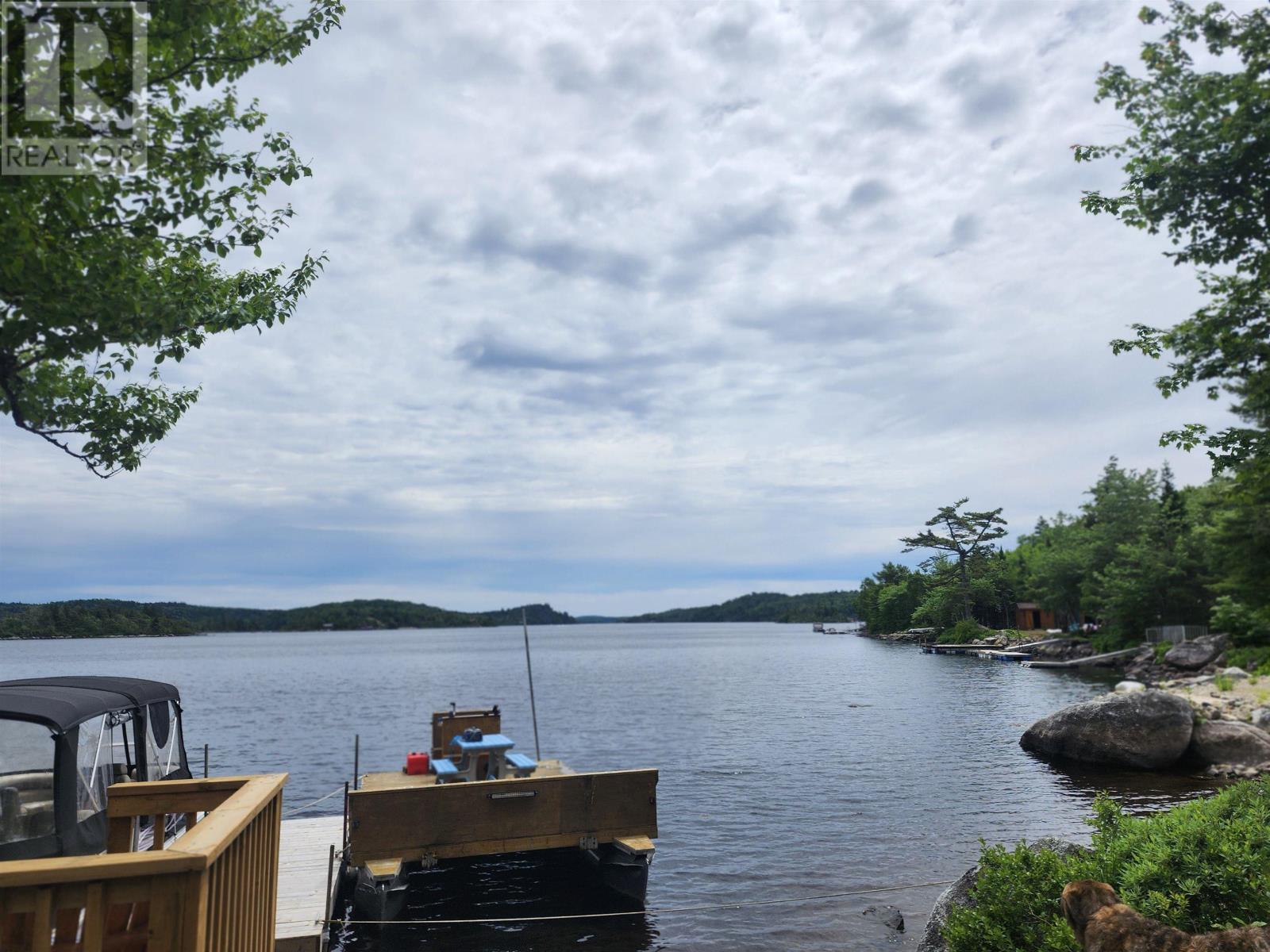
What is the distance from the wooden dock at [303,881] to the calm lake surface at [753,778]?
1.27 m

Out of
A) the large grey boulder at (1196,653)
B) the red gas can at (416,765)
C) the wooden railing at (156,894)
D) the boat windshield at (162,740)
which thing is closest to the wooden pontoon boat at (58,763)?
the boat windshield at (162,740)

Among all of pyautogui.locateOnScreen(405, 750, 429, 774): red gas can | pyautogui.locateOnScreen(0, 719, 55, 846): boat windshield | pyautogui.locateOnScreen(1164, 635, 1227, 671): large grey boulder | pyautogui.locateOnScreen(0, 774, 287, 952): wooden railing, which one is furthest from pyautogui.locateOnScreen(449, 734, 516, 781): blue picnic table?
pyautogui.locateOnScreen(1164, 635, 1227, 671): large grey boulder

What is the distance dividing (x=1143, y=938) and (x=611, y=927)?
344 inches

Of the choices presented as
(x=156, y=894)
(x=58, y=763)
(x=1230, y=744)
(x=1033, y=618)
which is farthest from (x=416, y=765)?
(x=1033, y=618)

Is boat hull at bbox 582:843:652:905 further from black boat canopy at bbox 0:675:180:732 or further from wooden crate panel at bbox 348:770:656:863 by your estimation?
black boat canopy at bbox 0:675:180:732

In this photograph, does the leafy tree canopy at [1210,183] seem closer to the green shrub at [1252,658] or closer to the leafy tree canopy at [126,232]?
the leafy tree canopy at [126,232]

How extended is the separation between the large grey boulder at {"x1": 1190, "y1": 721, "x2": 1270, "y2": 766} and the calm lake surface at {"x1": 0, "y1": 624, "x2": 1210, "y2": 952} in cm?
158

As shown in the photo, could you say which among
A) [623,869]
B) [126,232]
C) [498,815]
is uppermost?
[126,232]

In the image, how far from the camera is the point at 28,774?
7.54 metres

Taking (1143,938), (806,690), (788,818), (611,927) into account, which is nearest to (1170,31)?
(1143,938)

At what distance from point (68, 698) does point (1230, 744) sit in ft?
85.8

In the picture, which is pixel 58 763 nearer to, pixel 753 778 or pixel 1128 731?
pixel 753 778

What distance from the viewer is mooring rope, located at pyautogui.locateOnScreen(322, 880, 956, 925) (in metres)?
11.8

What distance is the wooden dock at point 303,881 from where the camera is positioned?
365 inches
